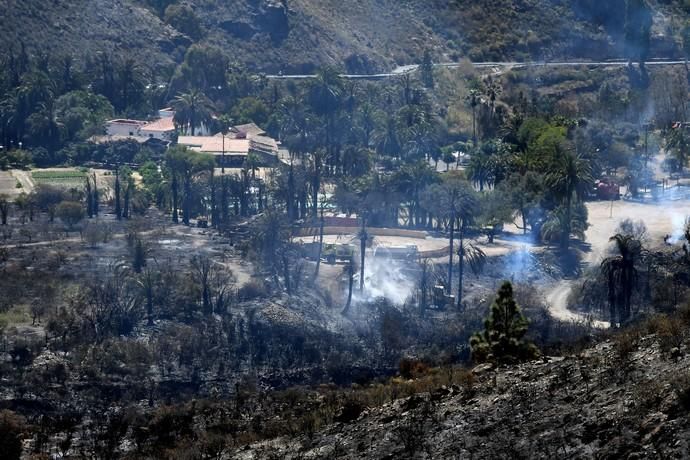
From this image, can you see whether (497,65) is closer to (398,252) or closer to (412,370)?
(398,252)

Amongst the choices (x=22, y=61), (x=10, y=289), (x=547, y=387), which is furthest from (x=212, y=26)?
(x=547, y=387)

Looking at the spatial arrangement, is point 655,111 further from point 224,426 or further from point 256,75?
point 224,426

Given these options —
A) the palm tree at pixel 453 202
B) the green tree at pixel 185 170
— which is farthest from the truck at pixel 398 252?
the green tree at pixel 185 170

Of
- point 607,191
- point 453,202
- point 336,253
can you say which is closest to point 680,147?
point 607,191

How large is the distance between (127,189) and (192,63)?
115ft

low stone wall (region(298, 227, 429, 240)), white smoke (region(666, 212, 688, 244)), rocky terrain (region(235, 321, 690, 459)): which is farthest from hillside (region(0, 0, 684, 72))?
rocky terrain (region(235, 321, 690, 459))

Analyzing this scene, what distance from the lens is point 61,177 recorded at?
101688 mm

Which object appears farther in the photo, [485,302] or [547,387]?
[485,302]

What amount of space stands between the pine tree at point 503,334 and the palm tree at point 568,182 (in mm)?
37015

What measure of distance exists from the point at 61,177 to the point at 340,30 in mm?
47251

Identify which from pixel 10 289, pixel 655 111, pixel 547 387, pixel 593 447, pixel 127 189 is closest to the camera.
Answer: pixel 593 447

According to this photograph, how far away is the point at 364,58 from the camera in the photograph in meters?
138

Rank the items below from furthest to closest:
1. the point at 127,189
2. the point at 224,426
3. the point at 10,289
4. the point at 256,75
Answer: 1. the point at 256,75
2. the point at 127,189
3. the point at 10,289
4. the point at 224,426

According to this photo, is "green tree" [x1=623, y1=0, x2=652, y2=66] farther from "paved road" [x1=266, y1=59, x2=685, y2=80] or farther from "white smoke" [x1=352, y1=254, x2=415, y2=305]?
"white smoke" [x1=352, y1=254, x2=415, y2=305]
